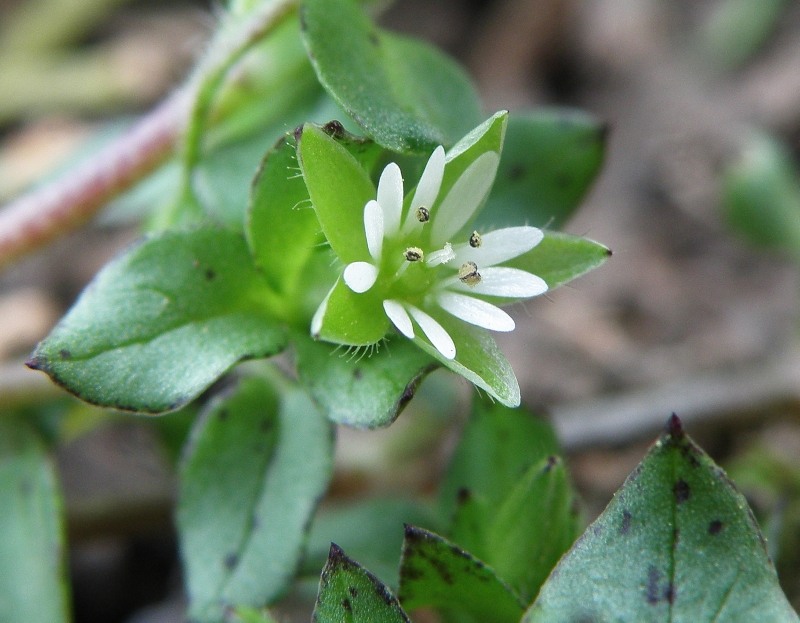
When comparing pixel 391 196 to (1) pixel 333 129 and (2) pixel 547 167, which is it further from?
(2) pixel 547 167

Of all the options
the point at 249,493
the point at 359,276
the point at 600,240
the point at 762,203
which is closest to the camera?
the point at 359,276

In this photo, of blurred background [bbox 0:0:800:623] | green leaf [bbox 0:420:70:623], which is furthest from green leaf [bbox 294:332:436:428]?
green leaf [bbox 0:420:70:623]

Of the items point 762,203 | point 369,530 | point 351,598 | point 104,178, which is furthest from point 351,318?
point 762,203

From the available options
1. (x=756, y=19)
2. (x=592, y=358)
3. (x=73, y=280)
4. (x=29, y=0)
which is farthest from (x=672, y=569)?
(x=29, y=0)

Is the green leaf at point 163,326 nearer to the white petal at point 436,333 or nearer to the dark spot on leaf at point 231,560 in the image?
the white petal at point 436,333

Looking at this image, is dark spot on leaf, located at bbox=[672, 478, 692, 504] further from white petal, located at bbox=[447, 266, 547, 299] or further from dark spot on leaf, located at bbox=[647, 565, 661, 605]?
white petal, located at bbox=[447, 266, 547, 299]
